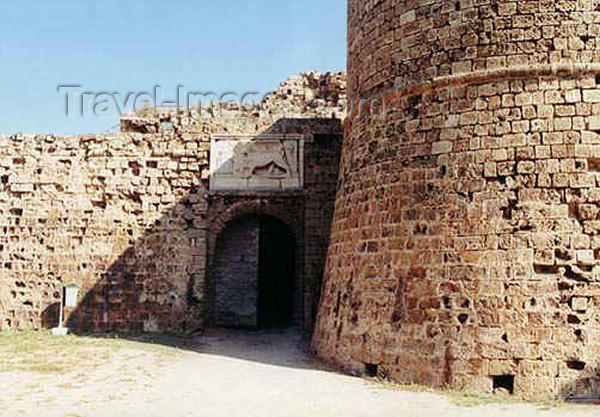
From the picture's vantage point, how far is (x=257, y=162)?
42.0 ft

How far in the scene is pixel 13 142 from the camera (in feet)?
43.4

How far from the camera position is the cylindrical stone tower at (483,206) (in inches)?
279

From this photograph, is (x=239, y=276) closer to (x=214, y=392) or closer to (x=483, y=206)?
(x=214, y=392)

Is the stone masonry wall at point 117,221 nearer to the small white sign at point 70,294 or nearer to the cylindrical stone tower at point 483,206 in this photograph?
the small white sign at point 70,294

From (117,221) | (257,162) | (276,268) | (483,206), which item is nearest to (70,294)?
(117,221)

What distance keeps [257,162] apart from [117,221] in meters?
2.97

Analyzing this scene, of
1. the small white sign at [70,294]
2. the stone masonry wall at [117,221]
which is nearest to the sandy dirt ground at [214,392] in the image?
the stone masonry wall at [117,221]

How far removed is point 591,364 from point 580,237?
1.37m

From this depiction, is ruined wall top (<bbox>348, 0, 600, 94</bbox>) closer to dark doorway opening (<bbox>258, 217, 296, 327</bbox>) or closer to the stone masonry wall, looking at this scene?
the stone masonry wall

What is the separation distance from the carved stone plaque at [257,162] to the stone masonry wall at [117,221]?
0.69 ft

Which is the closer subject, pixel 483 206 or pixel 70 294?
pixel 483 206

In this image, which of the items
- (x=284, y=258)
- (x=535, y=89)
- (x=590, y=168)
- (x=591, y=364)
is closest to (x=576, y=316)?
(x=591, y=364)

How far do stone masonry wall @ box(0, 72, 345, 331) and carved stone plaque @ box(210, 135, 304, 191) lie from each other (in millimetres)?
210

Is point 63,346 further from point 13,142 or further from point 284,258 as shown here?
point 284,258
